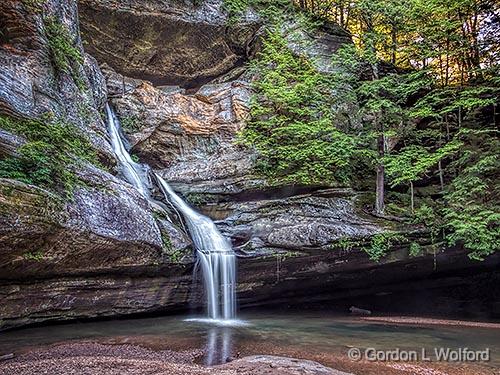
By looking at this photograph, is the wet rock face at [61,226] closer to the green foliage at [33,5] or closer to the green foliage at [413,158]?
the green foliage at [33,5]

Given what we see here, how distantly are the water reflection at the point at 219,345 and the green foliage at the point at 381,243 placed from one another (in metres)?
5.26

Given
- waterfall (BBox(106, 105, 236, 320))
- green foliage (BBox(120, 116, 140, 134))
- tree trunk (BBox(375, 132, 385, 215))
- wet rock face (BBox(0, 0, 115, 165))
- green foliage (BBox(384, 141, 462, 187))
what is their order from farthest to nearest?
green foliage (BBox(120, 116, 140, 134)), tree trunk (BBox(375, 132, 385, 215)), green foliage (BBox(384, 141, 462, 187)), waterfall (BBox(106, 105, 236, 320)), wet rock face (BBox(0, 0, 115, 165))

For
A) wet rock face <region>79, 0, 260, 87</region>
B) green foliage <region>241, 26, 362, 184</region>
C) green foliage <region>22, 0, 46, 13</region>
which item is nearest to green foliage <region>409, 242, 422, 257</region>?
green foliage <region>241, 26, 362, 184</region>

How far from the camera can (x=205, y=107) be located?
15.6 metres

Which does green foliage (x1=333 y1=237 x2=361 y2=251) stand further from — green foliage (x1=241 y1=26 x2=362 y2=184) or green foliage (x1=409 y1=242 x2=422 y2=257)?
green foliage (x1=241 y1=26 x2=362 y2=184)

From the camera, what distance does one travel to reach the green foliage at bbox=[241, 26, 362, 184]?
12.9 meters

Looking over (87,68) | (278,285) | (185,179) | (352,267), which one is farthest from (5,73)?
(352,267)

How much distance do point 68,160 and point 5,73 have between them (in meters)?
2.65

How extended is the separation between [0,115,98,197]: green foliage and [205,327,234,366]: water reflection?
4512 millimetres

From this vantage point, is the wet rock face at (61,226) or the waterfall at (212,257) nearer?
the wet rock face at (61,226)

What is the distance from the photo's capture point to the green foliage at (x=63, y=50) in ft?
33.6

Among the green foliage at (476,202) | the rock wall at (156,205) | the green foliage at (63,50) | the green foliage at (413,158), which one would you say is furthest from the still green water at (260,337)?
the green foliage at (63,50)

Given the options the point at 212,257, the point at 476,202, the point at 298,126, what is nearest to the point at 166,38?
the point at 298,126

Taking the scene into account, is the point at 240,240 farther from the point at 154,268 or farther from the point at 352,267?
the point at 352,267
